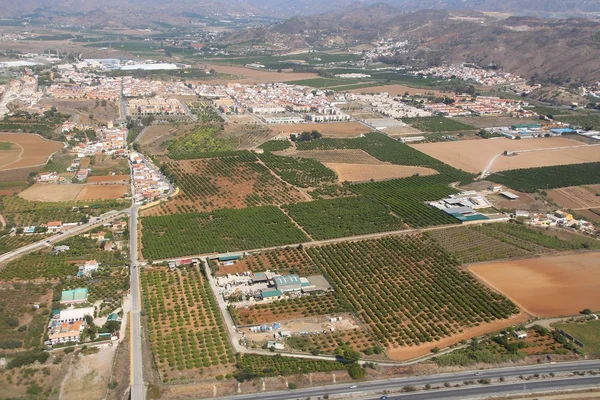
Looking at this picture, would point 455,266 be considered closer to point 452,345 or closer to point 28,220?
A: point 452,345

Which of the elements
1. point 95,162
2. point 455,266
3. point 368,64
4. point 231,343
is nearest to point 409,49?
point 368,64

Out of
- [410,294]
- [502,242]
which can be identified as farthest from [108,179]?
[502,242]

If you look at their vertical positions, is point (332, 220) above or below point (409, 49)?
below

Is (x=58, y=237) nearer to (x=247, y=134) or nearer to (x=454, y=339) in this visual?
(x=454, y=339)

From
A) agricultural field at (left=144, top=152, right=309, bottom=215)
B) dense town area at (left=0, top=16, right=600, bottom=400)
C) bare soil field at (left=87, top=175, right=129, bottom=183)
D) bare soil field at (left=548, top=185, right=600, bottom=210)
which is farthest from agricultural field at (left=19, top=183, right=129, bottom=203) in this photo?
bare soil field at (left=548, top=185, right=600, bottom=210)

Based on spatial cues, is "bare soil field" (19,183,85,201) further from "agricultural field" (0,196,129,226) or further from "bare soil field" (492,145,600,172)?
"bare soil field" (492,145,600,172)

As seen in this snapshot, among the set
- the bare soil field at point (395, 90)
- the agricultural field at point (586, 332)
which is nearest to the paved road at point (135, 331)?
the agricultural field at point (586, 332)

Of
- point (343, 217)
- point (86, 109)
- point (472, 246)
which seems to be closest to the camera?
point (472, 246)
